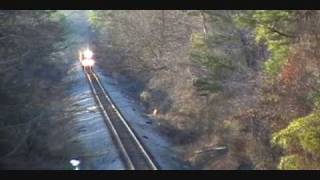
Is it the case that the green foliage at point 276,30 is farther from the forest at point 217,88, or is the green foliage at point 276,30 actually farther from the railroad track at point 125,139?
the railroad track at point 125,139

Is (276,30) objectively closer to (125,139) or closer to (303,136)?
(303,136)

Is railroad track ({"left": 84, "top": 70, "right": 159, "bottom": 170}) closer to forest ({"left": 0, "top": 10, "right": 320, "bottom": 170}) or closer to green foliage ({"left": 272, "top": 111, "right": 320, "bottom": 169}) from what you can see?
forest ({"left": 0, "top": 10, "right": 320, "bottom": 170})

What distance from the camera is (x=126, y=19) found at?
149ft

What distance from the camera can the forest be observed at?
14570 mm

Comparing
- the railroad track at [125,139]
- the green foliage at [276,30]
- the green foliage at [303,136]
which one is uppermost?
the green foliage at [276,30]

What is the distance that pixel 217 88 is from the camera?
23000mm

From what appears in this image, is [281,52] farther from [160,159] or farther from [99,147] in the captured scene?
[99,147]

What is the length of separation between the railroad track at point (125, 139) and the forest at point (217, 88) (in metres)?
2.30

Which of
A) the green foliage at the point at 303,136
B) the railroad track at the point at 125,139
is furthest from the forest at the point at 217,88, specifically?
the railroad track at the point at 125,139

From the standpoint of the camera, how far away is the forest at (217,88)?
1457 centimetres

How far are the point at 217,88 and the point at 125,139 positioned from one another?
4.69 meters

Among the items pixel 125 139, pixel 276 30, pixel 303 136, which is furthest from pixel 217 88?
pixel 303 136
